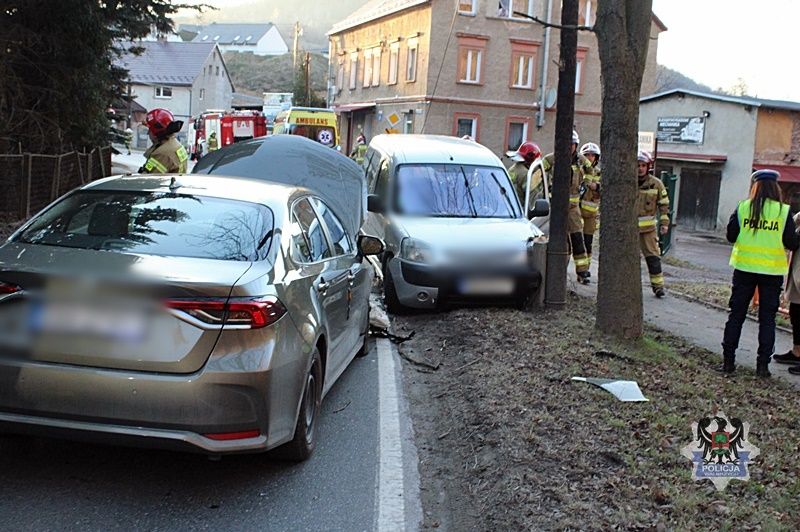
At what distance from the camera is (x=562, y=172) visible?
944cm

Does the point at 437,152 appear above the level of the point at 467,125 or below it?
below

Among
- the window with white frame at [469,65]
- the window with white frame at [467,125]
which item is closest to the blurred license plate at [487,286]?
the window with white frame at [467,125]

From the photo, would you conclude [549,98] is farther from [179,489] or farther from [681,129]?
[179,489]

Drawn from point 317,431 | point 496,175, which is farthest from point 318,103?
point 317,431

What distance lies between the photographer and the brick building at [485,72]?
139 feet

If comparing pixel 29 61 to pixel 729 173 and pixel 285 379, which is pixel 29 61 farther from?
pixel 729 173

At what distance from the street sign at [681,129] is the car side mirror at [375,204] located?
24.2m

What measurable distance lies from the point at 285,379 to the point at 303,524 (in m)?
0.73

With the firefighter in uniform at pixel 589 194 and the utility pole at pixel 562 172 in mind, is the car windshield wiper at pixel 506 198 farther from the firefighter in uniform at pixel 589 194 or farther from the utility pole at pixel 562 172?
the firefighter in uniform at pixel 589 194

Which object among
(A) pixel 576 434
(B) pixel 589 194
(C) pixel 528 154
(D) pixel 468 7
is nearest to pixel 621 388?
(A) pixel 576 434

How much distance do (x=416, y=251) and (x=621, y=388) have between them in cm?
342

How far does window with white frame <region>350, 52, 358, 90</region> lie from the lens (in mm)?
54500

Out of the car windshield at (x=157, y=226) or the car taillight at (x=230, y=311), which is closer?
the car taillight at (x=230, y=311)

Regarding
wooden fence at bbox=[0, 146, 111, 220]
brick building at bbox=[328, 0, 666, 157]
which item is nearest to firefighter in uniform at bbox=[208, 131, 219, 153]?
brick building at bbox=[328, 0, 666, 157]
